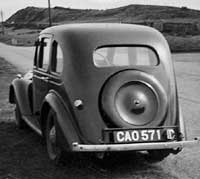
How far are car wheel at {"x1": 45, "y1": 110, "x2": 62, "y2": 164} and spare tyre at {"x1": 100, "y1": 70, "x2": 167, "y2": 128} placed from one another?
2.54 ft

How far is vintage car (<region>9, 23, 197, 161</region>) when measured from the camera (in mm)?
4840

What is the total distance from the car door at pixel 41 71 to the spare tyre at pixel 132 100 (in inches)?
48.3

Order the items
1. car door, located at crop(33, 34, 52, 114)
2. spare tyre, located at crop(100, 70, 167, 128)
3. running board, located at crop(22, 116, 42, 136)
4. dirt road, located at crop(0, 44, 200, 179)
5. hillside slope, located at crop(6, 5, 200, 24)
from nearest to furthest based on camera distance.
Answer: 1. spare tyre, located at crop(100, 70, 167, 128)
2. dirt road, located at crop(0, 44, 200, 179)
3. car door, located at crop(33, 34, 52, 114)
4. running board, located at crop(22, 116, 42, 136)
5. hillside slope, located at crop(6, 5, 200, 24)

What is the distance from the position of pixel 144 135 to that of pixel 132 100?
421mm

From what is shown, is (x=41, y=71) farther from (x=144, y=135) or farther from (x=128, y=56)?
(x=144, y=135)

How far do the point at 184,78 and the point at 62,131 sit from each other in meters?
11.3

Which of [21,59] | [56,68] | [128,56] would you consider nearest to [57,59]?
[56,68]

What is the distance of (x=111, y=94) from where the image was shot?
493 centimetres

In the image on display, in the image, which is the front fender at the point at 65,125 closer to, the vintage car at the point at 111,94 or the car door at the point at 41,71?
the vintage car at the point at 111,94

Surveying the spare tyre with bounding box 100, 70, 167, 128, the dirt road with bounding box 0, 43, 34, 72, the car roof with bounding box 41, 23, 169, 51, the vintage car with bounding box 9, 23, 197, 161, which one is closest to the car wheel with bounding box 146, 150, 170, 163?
the vintage car with bounding box 9, 23, 197, 161

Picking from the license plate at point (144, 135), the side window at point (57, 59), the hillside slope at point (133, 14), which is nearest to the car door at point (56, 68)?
the side window at point (57, 59)

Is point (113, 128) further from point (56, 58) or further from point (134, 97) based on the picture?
point (56, 58)

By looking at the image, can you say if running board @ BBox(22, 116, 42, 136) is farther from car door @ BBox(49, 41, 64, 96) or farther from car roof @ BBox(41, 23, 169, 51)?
car roof @ BBox(41, 23, 169, 51)

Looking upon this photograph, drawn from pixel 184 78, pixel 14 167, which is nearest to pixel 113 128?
pixel 14 167
